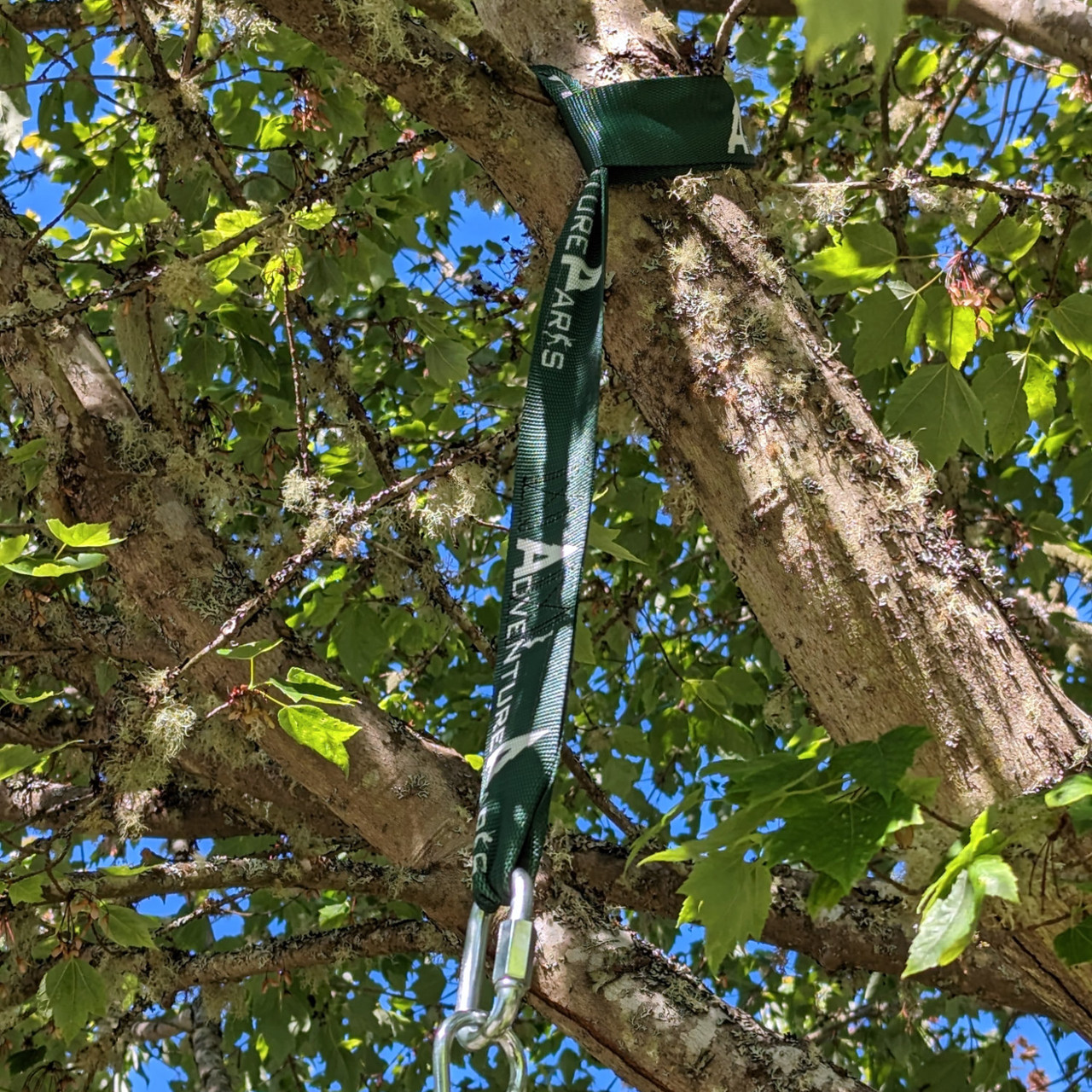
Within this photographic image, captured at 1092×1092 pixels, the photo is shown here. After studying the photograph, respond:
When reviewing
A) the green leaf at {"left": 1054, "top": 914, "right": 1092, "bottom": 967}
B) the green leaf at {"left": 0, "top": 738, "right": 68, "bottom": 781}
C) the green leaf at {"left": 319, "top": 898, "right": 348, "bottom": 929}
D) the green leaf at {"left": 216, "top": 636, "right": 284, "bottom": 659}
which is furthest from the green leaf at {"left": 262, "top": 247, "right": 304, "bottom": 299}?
the green leaf at {"left": 319, "top": 898, "right": 348, "bottom": 929}

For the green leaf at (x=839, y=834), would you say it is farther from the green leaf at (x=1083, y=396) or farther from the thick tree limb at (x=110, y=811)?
the green leaf at (x=1083, y=396)

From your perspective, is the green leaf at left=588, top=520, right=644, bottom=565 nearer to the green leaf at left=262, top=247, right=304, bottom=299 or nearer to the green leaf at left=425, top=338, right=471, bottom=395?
the green leaf at left=262, top=247, right=304, bottom=299

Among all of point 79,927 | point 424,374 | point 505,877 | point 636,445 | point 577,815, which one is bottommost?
point 505,877

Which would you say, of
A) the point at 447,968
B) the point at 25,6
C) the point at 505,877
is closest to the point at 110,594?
the point at 25,6

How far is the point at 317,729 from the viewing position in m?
1.38

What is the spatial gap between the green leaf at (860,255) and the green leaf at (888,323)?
43mm

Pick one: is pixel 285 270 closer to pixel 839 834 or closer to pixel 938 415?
pixel 938 415

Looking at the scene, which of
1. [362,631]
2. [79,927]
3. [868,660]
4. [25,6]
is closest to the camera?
[868,660]

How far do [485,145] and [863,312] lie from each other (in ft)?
2.29

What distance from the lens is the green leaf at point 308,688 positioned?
4.45 feet

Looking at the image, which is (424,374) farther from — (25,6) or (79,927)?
(79,927)

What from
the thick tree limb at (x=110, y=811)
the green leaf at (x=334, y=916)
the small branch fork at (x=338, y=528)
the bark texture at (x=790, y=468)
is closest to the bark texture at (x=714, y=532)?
the bark texture at (x=790, y=468)

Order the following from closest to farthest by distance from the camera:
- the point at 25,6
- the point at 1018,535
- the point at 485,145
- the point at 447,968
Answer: the point at 485,145
the point at 25,6
the point at 1018,535
the point at 447,968

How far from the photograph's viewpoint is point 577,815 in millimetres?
3809
